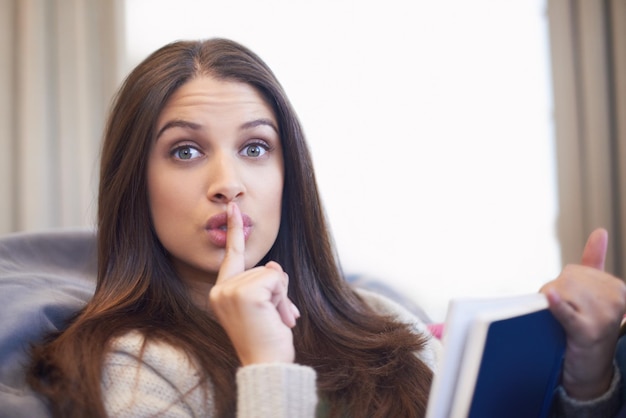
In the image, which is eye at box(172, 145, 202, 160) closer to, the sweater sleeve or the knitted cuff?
the knitted cuff

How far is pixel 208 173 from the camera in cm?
100

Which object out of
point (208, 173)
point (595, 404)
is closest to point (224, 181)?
point (208, 173)

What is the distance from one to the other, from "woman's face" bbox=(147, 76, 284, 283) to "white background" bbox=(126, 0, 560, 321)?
138 centimetres

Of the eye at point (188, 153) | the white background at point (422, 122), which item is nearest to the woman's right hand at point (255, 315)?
the eye at point (188, 153)

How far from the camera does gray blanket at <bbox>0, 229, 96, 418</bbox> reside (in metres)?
0.91

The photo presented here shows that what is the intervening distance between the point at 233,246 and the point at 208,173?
0.12 m

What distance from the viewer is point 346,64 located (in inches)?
97.2

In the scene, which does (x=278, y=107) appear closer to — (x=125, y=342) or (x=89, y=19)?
(x=125, y=342)

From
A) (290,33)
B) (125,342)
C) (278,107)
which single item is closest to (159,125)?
(278,107)

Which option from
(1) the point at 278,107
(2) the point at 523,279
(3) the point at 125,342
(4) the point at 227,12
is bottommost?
(2) the point at 523,279

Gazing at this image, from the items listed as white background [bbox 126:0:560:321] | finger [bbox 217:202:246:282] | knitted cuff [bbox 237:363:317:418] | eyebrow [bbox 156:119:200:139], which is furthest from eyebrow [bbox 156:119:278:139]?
white background [bbox 126:0:560:321]

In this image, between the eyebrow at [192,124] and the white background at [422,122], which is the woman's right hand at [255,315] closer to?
the eyebrow at [192,124]

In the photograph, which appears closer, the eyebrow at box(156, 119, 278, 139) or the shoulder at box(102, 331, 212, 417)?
the shoulder at box(102, 331, 212, 417)

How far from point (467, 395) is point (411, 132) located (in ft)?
6.07
